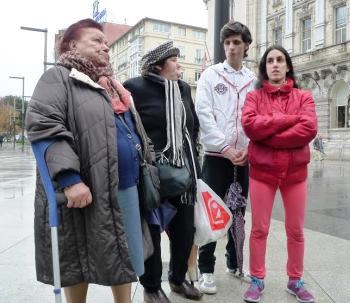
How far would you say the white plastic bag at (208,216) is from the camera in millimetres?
3572

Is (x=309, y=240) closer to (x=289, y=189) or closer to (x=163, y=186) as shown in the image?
(x=289, y=189)

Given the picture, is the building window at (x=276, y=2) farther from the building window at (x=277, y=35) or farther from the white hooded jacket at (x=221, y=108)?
the white hooded jacket at (x=221, y=108)

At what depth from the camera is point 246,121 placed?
345 cm

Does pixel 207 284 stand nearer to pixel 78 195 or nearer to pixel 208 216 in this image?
pixel 208 216

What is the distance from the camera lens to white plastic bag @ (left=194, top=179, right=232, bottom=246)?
11.7 ft

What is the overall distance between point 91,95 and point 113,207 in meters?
0.67

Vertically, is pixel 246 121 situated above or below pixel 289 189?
above

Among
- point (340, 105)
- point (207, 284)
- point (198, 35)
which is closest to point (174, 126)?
point (207, 284)

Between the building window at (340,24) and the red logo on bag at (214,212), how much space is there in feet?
99.8

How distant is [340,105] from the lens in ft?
100

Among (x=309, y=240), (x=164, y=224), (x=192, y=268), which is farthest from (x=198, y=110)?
(x=309, y=240)

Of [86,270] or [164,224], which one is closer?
[86,270]

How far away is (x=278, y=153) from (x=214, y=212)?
0.71 m

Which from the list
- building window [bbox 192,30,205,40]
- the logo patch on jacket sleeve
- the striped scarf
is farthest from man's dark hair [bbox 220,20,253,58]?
building window [bbox 192,30,205,40]
